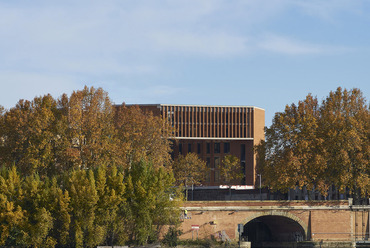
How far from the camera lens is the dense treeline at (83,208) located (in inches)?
2943

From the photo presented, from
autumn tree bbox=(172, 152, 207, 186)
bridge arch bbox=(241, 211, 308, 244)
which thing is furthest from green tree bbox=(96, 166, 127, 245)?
autumn tree bbox=(172, 152, 207, 186)

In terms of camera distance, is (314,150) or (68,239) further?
(314,150)

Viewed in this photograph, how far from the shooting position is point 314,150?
95.6 metres

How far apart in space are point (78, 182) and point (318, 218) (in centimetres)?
3566

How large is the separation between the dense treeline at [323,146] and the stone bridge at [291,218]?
10.7 ft

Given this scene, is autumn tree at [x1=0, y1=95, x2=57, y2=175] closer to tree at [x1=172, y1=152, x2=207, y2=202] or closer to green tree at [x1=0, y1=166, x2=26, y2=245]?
green tree at [x1=0, y1=166, x2=26, y2=245]

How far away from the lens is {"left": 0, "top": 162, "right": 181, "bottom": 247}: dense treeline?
74.8 m

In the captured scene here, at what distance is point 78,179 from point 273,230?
41.5m

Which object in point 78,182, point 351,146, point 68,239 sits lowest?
point 68,239

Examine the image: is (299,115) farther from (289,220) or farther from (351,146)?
(289,220)

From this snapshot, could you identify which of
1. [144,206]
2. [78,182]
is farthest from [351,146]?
[78,182]

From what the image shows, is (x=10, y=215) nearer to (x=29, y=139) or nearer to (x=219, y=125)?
(x=29, y=139)

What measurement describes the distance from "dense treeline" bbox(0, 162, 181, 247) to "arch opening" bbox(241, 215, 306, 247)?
A: 61.1 feet

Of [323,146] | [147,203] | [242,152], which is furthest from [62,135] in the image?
[242,152]
